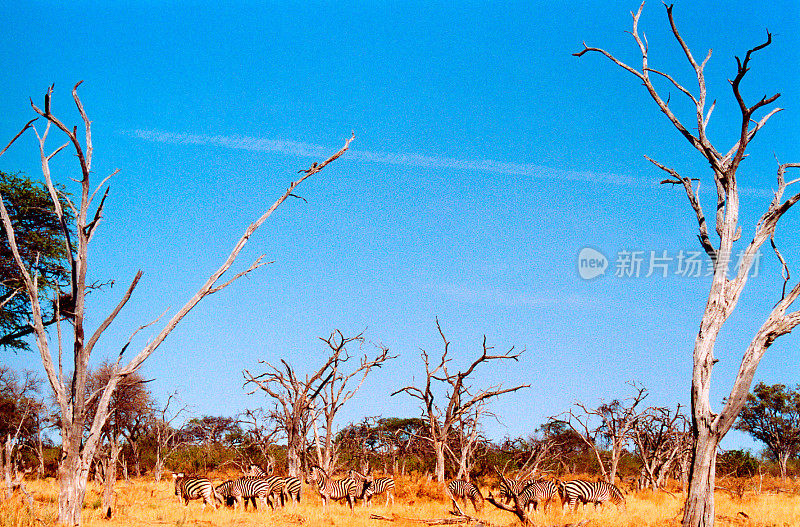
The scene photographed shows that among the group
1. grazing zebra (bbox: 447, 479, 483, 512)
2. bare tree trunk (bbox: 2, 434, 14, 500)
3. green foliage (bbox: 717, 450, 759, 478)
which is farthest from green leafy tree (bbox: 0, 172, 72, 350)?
green foliage (bbox: 717, 450, 759, 478)

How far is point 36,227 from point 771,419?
152 ft

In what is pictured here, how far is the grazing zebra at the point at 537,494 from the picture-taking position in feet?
52.3

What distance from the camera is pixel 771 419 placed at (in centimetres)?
4431

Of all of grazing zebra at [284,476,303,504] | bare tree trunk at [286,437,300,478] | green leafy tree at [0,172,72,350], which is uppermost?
green leafy tree at [0,172,72,350]

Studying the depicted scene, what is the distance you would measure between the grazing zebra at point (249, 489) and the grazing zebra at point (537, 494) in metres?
7.23

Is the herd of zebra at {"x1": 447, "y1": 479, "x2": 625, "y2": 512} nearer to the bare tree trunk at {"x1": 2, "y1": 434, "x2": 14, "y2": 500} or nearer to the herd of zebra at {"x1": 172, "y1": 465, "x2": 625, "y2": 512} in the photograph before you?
the herd of zebra at {"x1": 172, "y1": 465, "x2": 625, "y2": 512}

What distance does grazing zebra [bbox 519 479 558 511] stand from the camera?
628 inches

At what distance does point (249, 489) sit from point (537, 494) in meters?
8.08

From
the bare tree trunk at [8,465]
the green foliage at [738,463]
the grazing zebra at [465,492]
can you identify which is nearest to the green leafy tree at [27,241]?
the bare tree trunk at [8,465]

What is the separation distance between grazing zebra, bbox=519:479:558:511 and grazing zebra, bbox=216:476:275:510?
23.7 feet

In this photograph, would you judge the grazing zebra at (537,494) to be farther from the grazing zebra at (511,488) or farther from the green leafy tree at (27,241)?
the green leafy tree at (27,241)

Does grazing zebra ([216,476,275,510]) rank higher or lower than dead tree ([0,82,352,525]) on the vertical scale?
lower

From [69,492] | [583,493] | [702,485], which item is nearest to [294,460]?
[583,493]

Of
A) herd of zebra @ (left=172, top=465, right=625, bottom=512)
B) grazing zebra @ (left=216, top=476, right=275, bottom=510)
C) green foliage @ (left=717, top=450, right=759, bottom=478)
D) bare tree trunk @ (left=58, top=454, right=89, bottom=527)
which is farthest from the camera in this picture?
green foliage @ (left=717, top=450, right=759, bottom=478)
